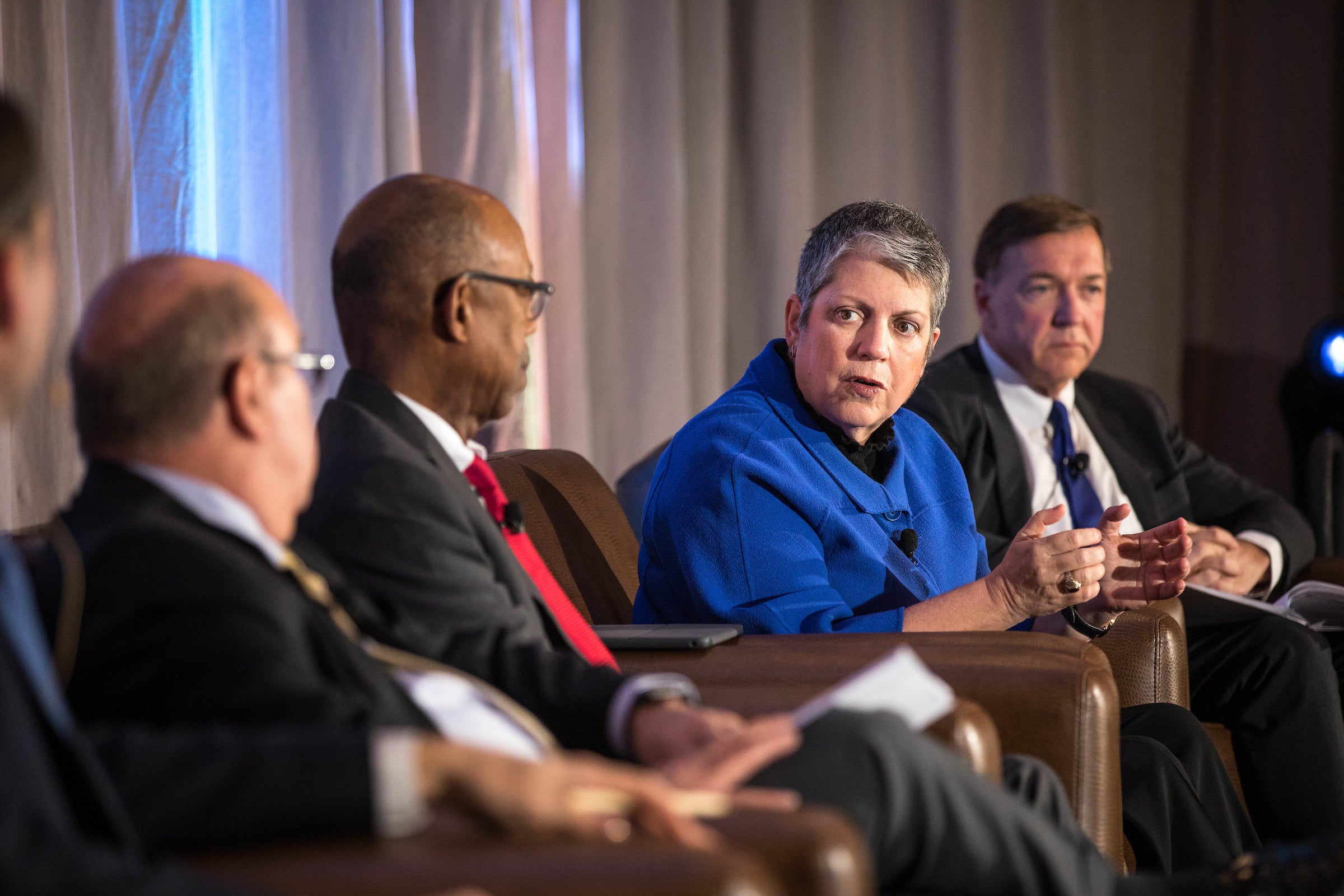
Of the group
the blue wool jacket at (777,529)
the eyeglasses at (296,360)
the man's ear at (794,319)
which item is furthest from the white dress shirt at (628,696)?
the man's ear at (794,319)

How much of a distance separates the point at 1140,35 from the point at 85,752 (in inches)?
167

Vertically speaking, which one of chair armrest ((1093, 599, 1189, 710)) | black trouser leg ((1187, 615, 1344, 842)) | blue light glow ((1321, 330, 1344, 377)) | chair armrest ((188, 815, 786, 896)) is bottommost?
black trouser leg ((1187, 615, 1344, 842))

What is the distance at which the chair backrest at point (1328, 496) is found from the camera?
338 centimetres

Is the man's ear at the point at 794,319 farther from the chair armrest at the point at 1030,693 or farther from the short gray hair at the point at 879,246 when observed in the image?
the chair armrest at the point at 1030,693

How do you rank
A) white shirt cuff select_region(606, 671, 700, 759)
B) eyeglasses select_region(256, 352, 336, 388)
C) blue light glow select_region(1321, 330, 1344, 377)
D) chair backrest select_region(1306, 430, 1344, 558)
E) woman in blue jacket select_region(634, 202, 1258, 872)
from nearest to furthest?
eyeglasses select_region(256, 352, 336, 388) < white shirt cuff select_region(606, 671, 700, 759) < woman in blue jacket select_region(634, 202, 1258, 872) < chair backrest select_region(1306, 430, 1344, 558) < blue light glow select_region(1321, 330, 1344, 377)

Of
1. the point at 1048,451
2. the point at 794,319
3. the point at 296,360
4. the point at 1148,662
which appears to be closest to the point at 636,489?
the point at 794,319

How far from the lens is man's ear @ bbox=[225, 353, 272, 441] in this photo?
1.17 meters

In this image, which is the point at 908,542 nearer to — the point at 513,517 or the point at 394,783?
the point at 513,517

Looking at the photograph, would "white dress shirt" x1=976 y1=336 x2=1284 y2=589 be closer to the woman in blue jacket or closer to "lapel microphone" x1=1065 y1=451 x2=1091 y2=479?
"lapel microphone" x1=1065 y1=451 x2=1091 y2=479

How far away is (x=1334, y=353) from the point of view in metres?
3.63

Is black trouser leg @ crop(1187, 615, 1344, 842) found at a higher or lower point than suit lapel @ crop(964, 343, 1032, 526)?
→ lower

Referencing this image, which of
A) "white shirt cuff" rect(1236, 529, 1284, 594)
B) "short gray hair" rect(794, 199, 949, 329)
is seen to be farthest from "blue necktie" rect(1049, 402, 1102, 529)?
"short gray hair" rect(794, 199, 949, 329)

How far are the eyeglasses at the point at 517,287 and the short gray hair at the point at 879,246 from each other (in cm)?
70

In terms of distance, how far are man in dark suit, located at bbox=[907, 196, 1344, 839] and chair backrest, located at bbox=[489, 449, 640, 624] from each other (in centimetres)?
79
